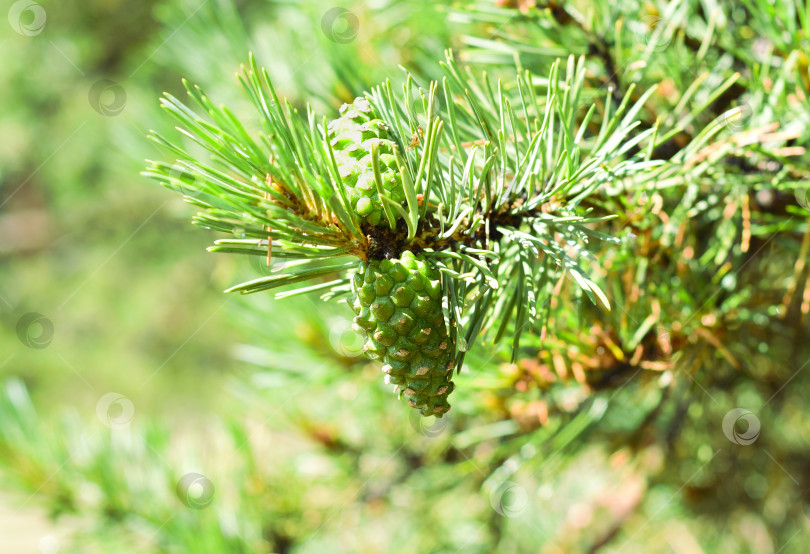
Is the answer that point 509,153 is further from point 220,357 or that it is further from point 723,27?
point 220,357

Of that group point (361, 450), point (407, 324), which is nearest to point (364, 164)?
point (407, 324)

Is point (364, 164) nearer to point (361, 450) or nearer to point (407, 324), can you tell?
point (407, 324)

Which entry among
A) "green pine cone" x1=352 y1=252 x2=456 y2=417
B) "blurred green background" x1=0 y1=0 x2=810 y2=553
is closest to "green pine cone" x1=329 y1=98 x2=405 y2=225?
"green pine cone" x1=352 y1=252 x2=456 y2=417

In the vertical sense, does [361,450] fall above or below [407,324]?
below

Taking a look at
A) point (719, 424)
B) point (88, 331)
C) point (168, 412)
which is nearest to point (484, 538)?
point (719, 424)

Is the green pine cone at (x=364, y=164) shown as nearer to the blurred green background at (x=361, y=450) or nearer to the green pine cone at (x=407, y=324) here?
the green pine cone at (x=407, y=324)

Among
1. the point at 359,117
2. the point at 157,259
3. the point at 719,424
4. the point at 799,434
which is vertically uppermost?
the point at 359,117
